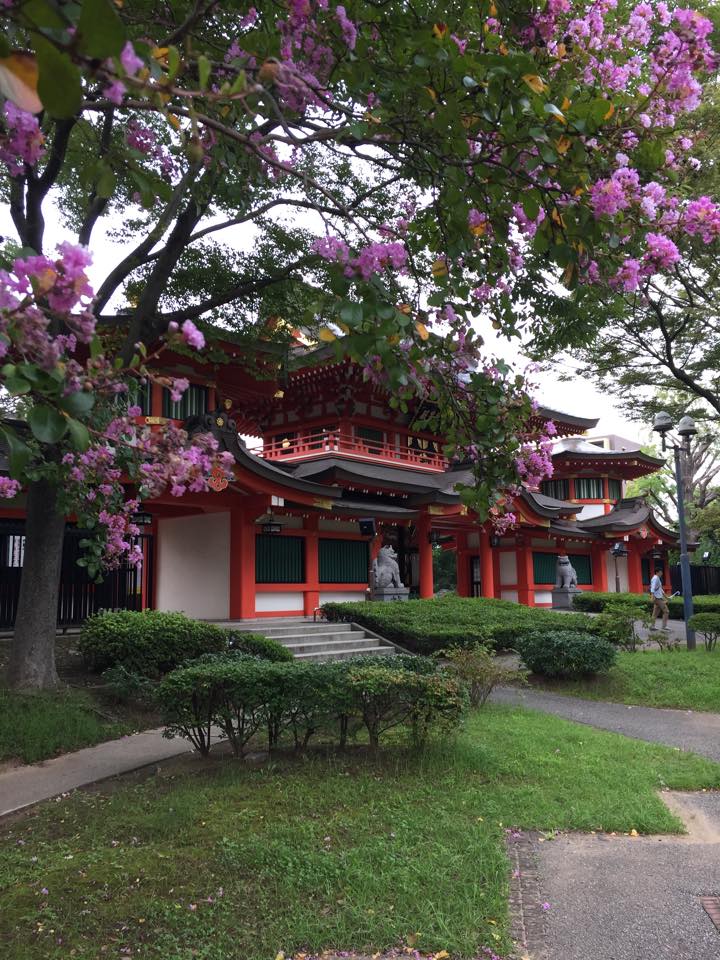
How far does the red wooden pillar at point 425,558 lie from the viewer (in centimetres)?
2117

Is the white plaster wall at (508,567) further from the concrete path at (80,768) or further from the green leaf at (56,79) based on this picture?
the green leaf at (56,79)

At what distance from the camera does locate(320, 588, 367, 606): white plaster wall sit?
18.2 m

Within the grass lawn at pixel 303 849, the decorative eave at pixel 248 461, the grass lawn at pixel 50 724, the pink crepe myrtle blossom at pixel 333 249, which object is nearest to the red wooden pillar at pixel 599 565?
the decorative eave at pixel 248 461

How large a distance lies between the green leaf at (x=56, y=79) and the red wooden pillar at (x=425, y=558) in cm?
1948

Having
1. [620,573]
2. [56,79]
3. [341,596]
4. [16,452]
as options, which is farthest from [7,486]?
[620,573]

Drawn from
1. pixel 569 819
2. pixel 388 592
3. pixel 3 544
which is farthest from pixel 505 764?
pixel 388 592

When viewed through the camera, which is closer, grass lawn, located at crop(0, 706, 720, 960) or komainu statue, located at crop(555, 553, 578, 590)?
grass lawn, located at crop(0, 706, 720, 960)

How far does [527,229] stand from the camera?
14.1 ft

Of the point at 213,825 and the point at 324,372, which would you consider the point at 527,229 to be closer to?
the point at 213,825

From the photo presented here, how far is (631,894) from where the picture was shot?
396 cm

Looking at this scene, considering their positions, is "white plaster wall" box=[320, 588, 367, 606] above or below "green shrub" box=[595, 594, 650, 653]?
above

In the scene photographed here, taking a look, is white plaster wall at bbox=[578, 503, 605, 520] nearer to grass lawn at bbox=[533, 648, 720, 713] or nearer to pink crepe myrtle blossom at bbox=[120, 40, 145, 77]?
grass lawn at bbox=[533, 648, 720, 713]

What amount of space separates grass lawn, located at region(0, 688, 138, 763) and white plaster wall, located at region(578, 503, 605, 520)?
97.1ft

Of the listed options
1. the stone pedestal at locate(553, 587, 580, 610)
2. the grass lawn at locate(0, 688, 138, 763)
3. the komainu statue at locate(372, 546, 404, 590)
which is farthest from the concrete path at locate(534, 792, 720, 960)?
the stone pedestal at locate(553, 587, 580, 610)
